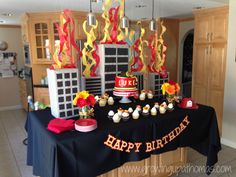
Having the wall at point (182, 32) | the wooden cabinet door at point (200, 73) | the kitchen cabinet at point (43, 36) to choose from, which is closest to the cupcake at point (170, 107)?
the wooden cabinet door at point (200, 73)

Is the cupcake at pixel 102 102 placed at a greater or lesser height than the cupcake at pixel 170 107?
greater

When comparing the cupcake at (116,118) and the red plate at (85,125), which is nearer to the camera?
the red plate at (85,125)

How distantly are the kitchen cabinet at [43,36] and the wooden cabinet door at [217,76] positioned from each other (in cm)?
297

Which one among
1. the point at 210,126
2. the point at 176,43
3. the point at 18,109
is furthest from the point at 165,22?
the point at 18,109

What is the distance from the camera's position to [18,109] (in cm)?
568

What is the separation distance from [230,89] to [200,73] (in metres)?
0.63

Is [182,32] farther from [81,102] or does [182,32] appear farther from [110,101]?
[81,102]

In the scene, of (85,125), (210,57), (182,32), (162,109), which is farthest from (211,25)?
(85,125)

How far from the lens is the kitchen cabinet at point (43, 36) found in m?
4.17

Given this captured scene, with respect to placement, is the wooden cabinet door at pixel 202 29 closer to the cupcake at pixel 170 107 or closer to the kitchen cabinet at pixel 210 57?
the kitchen cabinet at pixel 210 57

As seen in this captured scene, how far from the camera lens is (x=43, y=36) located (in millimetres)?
4305

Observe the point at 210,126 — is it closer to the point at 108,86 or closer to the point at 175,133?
the point at 175,133

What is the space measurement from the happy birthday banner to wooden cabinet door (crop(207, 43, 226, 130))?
5.43ft

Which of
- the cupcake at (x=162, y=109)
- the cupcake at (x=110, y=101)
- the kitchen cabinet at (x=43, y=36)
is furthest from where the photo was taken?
the kitchen cabinet at (x=43, y=36)
